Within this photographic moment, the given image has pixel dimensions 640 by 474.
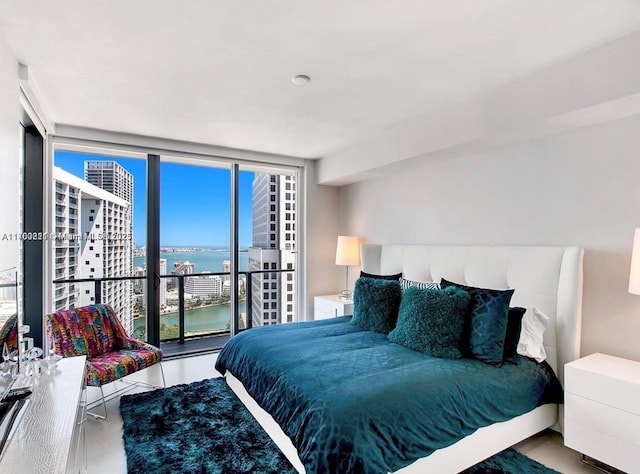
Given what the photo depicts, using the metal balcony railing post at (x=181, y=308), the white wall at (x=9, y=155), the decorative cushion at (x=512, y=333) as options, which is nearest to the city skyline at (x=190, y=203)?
the metal balcony railing post at (x=181, y=308)

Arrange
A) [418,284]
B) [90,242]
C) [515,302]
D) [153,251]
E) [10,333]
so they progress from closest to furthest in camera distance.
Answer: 1. [10,333]
2. [515,302]
3. [418,284]
4. [90,242]
5. [153,251]

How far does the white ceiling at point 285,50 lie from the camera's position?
5.98 ft

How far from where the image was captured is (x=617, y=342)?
7.99 ft

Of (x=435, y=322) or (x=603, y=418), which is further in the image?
(x=435, y=322)

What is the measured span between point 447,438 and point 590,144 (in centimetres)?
221

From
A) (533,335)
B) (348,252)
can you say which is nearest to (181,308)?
(348,252)

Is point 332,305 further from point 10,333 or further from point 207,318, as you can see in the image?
point 10,333

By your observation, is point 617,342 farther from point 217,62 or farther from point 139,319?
point 139,319

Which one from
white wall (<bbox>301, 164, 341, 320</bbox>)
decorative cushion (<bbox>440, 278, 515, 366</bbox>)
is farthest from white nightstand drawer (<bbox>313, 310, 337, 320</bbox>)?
decorative cushion (<bbox>440, 278, 515, 366</bbox>)

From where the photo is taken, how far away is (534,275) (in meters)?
2.79

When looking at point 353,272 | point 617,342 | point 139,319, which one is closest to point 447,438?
point 617,342

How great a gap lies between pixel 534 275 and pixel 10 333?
327 cm

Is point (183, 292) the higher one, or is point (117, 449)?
point (183, 292)

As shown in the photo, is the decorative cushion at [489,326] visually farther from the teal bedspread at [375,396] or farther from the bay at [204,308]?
the bay at [204,308]
